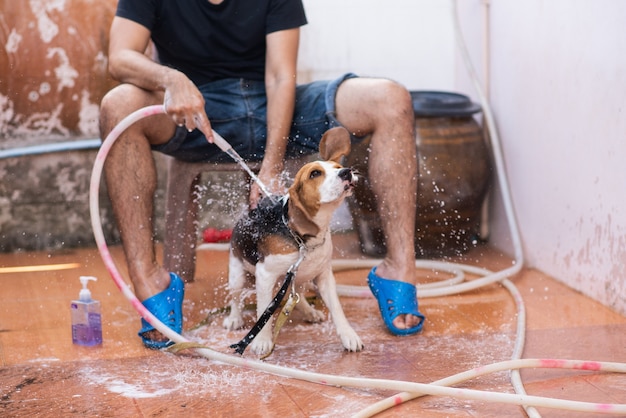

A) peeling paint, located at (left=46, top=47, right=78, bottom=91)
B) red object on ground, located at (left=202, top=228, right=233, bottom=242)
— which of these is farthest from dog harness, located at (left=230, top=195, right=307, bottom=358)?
peeling paint, located at (left=46, top=47, right=78, bottom=91)

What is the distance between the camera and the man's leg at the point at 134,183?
88.4 inches

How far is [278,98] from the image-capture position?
7.68 ft

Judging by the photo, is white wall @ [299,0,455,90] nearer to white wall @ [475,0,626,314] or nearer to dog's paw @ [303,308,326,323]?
white wall @ [475,0,626,314]

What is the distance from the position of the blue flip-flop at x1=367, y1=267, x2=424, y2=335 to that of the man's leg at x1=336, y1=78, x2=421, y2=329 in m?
0.02

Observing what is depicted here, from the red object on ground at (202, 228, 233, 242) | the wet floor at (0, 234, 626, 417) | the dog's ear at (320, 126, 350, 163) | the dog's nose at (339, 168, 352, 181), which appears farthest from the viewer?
the red object on ground at (202, 228, 233, 242)

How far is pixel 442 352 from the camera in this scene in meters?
2.09

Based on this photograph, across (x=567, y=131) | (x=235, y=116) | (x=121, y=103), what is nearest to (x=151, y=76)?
(x=121, y=103)

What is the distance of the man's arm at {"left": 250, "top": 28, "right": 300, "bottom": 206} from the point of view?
89.7 inches

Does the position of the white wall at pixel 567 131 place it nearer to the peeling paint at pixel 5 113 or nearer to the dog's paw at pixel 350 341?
the dog's paw at pixel 350 341

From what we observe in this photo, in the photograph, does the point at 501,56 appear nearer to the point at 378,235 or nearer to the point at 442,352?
the point at 378,235

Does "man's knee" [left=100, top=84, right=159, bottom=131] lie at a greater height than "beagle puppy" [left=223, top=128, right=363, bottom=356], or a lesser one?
greater

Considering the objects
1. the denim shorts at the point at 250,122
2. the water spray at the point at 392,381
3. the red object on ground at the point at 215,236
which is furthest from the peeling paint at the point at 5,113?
the water spray at the point at 392,381

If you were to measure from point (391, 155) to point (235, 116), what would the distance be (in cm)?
44

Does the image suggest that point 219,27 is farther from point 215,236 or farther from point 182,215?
point 215,236
